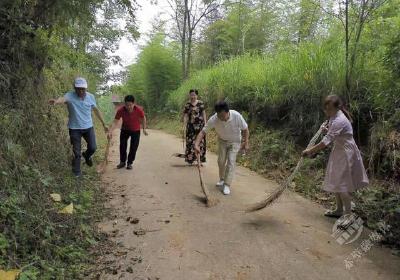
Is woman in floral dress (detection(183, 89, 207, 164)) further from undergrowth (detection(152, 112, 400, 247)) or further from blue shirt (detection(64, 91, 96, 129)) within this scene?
blue shirt (detection(64, 91, 96, 129))

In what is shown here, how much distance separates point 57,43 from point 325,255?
545 centimetres

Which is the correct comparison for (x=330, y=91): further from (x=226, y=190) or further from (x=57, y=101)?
(x=57, y=101)

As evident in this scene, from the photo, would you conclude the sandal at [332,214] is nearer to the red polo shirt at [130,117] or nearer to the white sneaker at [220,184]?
the white sneaker at [220,184]

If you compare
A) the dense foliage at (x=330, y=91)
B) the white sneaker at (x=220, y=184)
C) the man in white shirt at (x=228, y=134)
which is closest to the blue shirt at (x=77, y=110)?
the man in white shirt at (x=228, y=134)

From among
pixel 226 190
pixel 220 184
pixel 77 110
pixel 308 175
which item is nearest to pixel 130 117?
pixel 77 110

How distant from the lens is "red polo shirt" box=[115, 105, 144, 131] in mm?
8844

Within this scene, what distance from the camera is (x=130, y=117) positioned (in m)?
8.90

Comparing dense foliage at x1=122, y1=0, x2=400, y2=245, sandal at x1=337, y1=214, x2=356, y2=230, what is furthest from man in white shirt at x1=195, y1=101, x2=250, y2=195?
sandal at x1=337, y1=214, x2=356, y2=230

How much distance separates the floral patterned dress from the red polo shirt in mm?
1138

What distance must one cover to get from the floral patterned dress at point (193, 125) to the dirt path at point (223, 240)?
83.5 inches

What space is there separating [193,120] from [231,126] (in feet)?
9.03

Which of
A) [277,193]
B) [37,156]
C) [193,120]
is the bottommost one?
[277,193]

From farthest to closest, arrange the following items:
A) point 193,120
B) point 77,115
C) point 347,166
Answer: point 193,120
point 77,115
point 347,166

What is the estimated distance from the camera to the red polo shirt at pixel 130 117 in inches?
348
